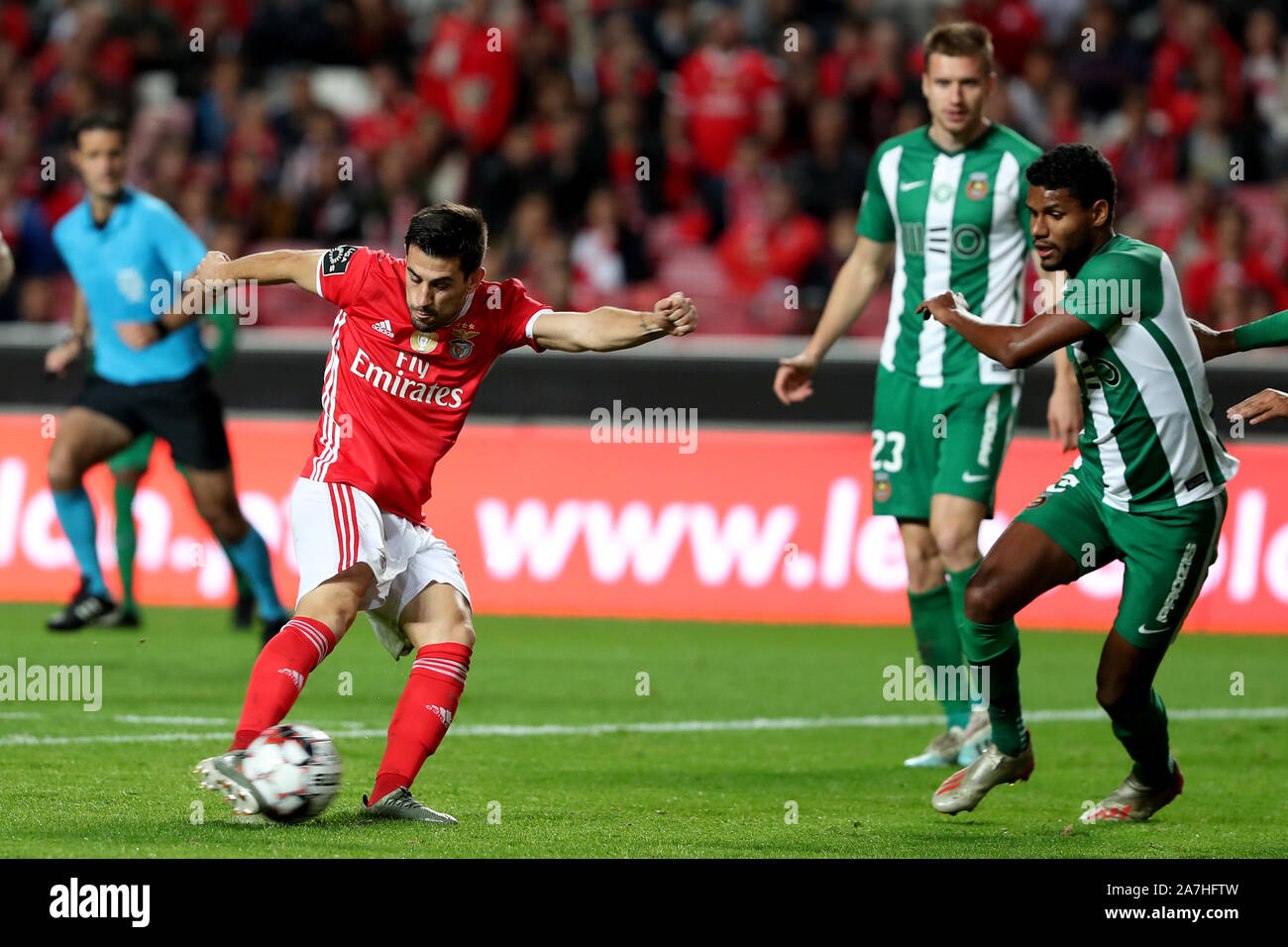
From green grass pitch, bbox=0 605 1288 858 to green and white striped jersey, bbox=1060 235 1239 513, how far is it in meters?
1.09

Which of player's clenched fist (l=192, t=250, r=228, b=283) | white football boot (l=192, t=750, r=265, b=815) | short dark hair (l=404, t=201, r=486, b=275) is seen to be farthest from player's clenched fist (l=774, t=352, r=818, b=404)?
white football boot (l=192, t=750, r=265, b=815)

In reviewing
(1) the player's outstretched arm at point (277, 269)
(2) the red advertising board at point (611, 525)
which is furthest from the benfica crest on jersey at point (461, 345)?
(2) the red advertising board at point (611, 525)

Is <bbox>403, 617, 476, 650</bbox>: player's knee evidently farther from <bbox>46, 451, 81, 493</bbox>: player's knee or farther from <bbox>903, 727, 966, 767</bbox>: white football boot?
<bbox>46, 451, 81, 493</bbox>: player's knee

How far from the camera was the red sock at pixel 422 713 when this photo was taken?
596 centimetres

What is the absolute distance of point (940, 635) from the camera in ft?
25.6

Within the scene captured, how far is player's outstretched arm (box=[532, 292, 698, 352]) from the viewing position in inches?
235

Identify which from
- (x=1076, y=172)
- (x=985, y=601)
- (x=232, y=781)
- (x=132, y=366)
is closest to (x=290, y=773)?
(x=232, y=781)

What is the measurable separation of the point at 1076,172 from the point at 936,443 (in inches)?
73.8

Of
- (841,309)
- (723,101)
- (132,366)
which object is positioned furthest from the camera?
(723,101)

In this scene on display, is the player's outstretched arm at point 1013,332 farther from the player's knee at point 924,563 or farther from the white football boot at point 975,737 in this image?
the white football boot at point 975,737

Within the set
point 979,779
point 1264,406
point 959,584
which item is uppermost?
point 1264,406

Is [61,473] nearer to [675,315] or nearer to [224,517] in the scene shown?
[224,517]
